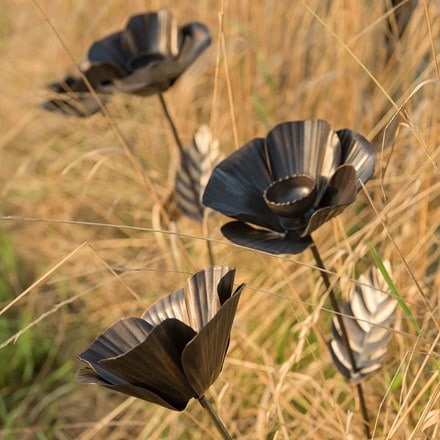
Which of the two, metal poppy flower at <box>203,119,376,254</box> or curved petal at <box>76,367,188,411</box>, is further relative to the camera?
metal poppy flower at <box>203,119,376,254</box>

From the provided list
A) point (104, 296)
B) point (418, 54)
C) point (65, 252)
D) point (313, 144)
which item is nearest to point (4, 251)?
point (65, 252)

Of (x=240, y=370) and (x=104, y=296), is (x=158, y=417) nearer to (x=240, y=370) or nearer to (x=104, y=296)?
(x=240, y=370)

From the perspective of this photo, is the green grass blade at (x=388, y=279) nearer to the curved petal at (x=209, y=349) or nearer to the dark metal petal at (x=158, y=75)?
the curved petal at (x=209, y=349)

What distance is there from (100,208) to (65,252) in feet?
0.46

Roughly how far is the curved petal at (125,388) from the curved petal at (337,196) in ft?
0.76

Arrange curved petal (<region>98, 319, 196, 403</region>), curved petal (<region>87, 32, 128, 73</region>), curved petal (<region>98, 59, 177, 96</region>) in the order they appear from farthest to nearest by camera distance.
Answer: curved petal (<region>87, 32, 128, 73</region>) < curved petal (<region>98, 59, 177, 96</region>) < curved petal (<region>98, 319, 196, 403</region>)

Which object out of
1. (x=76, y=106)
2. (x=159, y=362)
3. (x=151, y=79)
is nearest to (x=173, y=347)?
(x=159, y=362)

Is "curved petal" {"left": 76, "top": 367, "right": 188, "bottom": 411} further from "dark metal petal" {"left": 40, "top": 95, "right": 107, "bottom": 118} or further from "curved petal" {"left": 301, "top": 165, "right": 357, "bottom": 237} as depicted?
"dark metal petal" {"left": 40, "top": 95, "right": 107, "bottom": 118}

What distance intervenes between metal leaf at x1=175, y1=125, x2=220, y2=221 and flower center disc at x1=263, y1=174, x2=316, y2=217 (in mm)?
439

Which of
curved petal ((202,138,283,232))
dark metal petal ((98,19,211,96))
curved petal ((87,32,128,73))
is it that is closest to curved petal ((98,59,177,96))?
dark metal petal ((98,19,211,96))

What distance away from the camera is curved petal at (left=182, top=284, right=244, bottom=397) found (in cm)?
70

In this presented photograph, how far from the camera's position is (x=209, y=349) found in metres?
0.73

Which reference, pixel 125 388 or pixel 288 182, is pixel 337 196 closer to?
pixel 288 182

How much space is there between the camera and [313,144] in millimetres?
993
